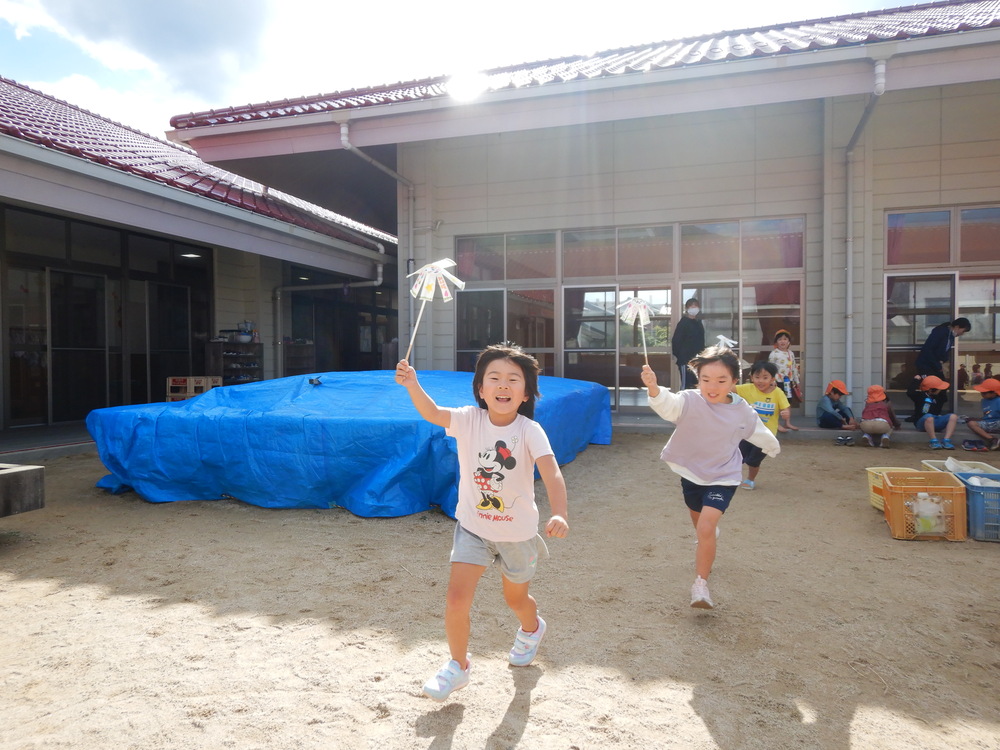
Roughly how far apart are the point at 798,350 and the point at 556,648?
7438 mm

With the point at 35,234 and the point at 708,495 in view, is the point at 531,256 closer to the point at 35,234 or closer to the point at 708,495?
the point at 35,234

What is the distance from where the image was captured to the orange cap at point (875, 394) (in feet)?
24.2

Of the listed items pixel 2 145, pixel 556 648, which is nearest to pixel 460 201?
pixel 2 145

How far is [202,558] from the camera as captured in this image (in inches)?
141

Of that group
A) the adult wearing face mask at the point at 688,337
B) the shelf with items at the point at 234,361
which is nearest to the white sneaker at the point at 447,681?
the adult wearing face mask at the point at 688,337

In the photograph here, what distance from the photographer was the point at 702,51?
27.3ft

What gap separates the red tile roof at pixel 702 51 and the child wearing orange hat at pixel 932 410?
3.86m

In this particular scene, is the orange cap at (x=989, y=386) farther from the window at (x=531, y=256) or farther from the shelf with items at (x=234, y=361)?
the shelf with items at (x=234, y=361)

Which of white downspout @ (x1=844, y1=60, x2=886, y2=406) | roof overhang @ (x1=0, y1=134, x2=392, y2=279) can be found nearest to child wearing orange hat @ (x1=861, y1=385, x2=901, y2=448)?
white downspout @ (x1=844, y1=60, x2=886, y2=406)

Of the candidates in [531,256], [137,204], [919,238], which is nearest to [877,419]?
[919,238]

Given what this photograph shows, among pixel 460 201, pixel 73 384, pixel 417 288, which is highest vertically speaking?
pixel 460 201

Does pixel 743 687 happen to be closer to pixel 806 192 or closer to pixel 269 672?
pixel 269 672

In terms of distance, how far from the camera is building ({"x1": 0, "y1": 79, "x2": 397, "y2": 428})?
21.5 feet

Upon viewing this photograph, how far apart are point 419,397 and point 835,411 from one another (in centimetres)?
730
